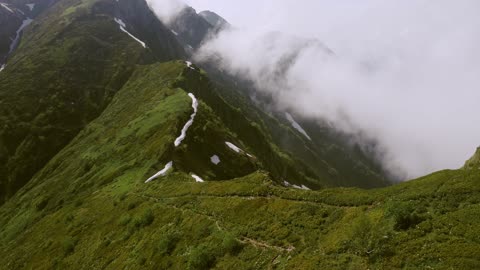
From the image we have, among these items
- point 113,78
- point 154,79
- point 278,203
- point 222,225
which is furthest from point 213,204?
point 113,78

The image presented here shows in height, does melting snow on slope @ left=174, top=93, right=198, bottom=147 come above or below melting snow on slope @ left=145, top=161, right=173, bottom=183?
above

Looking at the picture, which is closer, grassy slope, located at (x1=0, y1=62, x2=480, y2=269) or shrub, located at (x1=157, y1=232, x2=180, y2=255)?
grassy slope, located at (x1=0, y1=62, x2=480, y2=269)

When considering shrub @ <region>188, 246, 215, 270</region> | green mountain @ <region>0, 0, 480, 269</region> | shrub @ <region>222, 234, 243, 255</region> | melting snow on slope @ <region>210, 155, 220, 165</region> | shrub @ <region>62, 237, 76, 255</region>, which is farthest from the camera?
melting snow on slope @ <region>210, 155, 220, 165</region>

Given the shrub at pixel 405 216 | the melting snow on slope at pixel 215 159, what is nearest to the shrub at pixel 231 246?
the shrub at pixel 405 216

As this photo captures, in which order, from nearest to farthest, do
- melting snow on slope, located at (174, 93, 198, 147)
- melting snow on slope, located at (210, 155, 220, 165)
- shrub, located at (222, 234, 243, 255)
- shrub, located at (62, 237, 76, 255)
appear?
1. shrub, located at (222, 234, 243, 255)
2. shrub, located at (62, 237, 76, 255)
3. melting snow on slope, located at (174, 93, 198, 147)
4. melting snow on slope, located at (210, 155, 220, 165)

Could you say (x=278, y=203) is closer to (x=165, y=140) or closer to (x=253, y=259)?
(x=253, y=259)

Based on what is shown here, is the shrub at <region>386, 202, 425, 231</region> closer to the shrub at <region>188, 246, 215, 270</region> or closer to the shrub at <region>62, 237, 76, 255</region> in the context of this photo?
the shrub at <region>188, 246, 215, 270</region>

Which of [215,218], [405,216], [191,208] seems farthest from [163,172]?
[405,216]

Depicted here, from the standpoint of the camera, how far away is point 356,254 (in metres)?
27.5

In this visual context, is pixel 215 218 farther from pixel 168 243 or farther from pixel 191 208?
pixel 191 208

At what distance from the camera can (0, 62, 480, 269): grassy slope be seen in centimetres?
2698

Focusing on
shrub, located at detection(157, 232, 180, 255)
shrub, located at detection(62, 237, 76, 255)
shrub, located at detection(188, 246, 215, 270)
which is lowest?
shrub, located at detection(62, 237, 76, 255)

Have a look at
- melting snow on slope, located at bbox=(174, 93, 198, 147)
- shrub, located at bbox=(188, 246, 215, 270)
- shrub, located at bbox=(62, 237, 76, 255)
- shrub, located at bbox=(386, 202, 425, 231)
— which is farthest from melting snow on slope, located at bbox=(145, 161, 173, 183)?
shrub, located at bbox=(386, 202, 425, 231)

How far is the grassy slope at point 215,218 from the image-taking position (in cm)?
2698
